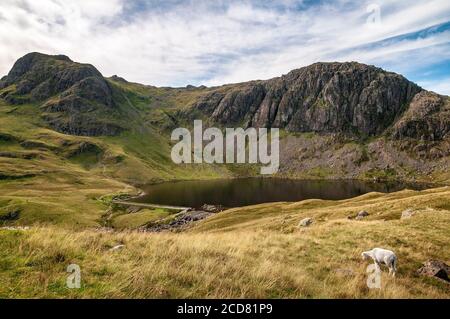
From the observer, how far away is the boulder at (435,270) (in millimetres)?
16853

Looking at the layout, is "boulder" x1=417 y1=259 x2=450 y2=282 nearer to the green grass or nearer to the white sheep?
the white sheep

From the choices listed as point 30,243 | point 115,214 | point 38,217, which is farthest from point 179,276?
point 115,214

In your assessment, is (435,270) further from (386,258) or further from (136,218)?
(136,218)

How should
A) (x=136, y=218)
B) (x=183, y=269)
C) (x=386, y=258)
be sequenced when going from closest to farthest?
(x=183, y=269) → (x=386, y=258) → (x=136, y=218)

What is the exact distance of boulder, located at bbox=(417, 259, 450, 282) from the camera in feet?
55.3

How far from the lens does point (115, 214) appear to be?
142125 millimetres

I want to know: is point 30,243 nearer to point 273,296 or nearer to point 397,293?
point 273,296

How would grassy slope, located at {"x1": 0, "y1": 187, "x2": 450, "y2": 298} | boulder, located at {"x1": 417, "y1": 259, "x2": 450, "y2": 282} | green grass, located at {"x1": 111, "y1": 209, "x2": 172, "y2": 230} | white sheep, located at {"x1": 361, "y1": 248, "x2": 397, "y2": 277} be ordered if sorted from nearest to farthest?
grassy slope, located at {"x1": 0, "y1": 187, "x2": 450, "y2": 298}, white sheep, located at {"x1": 361, "y1": 248, "x2": 397, "y2": 277}, boulder, located at {"x1": 417, "y1": 259, "x2": 450, "y2": 282}, green grass, located at {"x1": 111, "y1": 209, "x2": 172, "y2": 230}

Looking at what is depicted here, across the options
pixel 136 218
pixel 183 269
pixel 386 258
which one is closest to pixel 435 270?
pixel 386 258

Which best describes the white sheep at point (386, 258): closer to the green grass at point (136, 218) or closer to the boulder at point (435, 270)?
the boulder at point (435, 270)

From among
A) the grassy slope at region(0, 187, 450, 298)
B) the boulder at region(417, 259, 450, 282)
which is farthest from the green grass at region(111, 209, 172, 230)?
the boulder at region(417, 259, 450, 282)

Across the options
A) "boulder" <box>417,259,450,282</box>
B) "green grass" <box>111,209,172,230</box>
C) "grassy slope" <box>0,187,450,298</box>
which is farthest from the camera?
"green grass" <box>111,209,172,230</box>

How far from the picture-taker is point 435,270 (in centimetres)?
1698
